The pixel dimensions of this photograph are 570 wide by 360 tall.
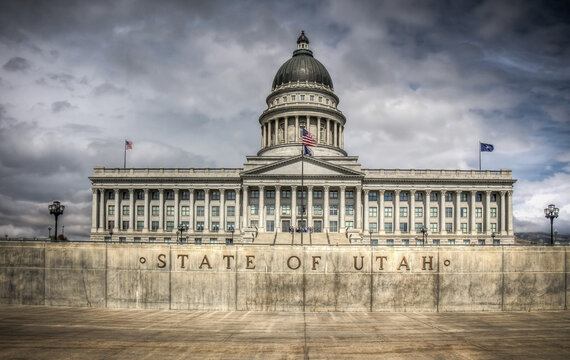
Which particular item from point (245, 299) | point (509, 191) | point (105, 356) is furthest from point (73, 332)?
point (509, 191)

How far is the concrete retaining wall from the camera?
1109 inches

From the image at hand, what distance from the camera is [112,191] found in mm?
75500

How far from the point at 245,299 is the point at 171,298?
5797 millimetres

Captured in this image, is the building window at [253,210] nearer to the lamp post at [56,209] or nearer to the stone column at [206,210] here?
the stone column at [206,210]

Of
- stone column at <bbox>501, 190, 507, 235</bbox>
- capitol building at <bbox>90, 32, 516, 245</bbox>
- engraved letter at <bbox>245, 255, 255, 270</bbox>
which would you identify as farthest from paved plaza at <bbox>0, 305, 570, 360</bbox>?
stone column at <bbox>501, 190, 507, 235</bbox>

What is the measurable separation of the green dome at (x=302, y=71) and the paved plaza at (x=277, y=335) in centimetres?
7251

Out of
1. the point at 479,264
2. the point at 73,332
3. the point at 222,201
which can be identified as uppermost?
the point at 222,201

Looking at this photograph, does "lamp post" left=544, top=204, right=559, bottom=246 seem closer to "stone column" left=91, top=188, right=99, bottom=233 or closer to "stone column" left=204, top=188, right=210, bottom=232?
"stone column" left=204, top=188, right=210, bottom=232

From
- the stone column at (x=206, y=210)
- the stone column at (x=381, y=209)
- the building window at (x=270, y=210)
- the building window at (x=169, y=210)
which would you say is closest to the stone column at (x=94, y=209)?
the building window at (x=169, y=210)

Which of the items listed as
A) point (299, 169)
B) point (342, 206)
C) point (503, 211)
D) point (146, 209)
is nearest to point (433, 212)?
point (503, 211)

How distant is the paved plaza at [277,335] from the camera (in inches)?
720

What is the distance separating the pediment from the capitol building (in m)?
0.19

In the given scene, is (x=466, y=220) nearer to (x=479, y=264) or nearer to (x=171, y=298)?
(x=479, y=264)

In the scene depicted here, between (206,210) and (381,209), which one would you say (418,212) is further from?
(206,210)
